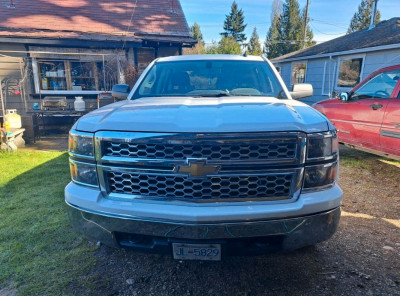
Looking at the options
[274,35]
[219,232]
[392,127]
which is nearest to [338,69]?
[392,127]

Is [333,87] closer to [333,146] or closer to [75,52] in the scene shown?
[75,52]

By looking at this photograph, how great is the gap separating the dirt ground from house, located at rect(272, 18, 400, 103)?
26.2 ft

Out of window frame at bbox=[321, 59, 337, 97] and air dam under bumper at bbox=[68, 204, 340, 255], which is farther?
window frame at bbox=[321, 59, 337, 97]

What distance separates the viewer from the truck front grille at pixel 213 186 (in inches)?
73.3

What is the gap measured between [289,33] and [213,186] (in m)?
40.1

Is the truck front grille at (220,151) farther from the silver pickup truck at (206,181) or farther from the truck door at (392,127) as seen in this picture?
the truck door at (392,127)

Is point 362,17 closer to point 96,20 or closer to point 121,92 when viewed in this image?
point 96,20

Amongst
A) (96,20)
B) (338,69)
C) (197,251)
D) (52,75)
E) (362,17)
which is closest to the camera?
(197,251)

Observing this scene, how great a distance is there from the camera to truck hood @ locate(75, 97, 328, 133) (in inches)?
72.0

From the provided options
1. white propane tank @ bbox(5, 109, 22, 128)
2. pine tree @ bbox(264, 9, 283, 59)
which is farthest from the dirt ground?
pine tree @ bbox(264, 9, 283, 59)

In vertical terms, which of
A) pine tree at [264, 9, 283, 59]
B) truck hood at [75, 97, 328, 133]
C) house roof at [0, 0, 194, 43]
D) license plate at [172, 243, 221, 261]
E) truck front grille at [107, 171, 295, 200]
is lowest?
license plate at [172, 243, 221, 261]

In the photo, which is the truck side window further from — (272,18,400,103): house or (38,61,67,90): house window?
(38,61,67,90): house window

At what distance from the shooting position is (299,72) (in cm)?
1691

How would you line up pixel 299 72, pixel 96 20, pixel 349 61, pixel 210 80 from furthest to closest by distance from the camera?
pixel 299 72 → pixel 349 61 → pixel 96 20 → pixel 210 80
